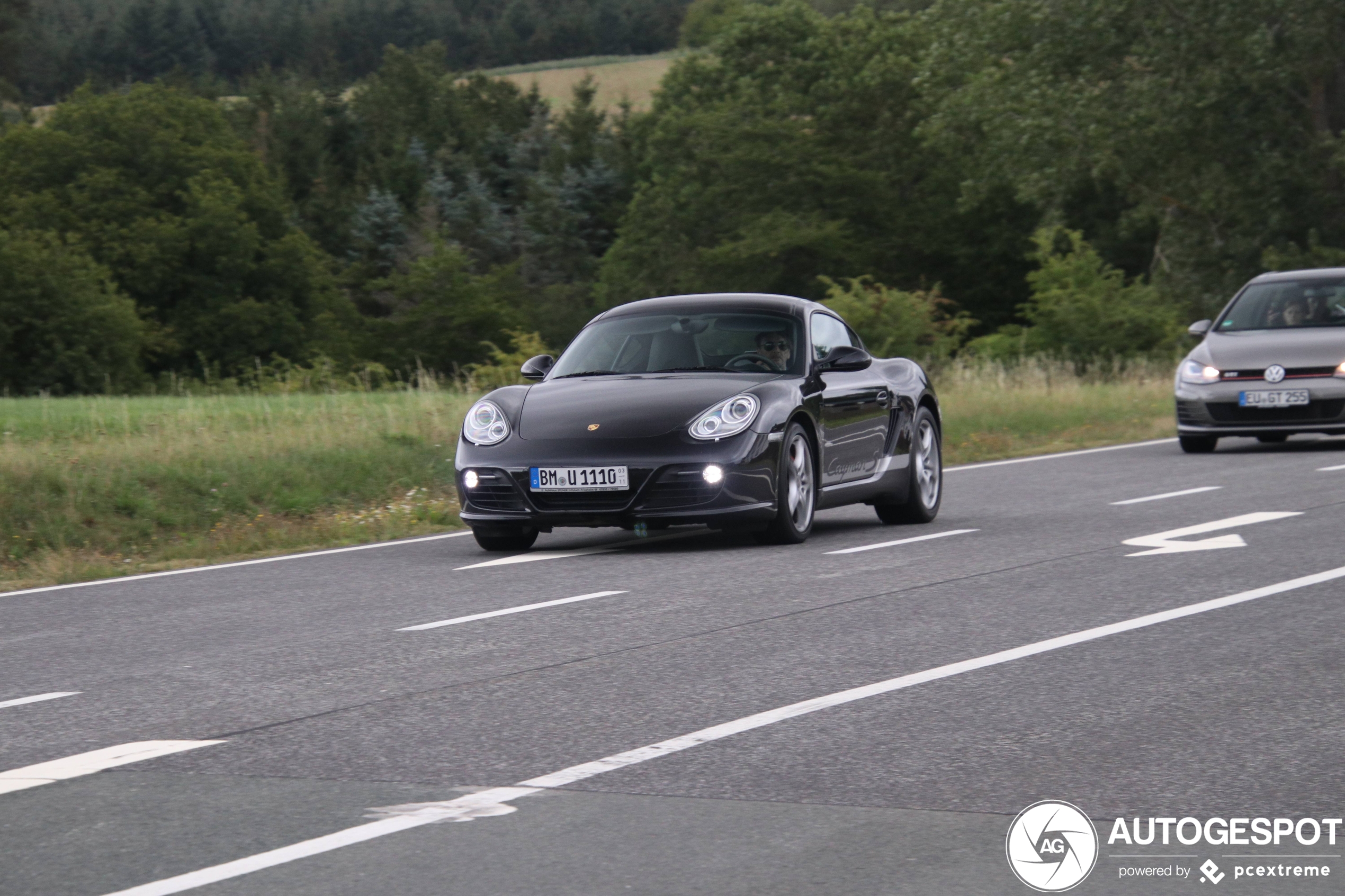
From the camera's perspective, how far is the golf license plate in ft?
60.3

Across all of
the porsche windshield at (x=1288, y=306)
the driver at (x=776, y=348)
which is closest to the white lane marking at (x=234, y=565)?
the driver at (x=776, y=348)

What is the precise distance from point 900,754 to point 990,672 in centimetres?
149

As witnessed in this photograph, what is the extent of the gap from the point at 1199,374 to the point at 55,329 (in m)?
42.1

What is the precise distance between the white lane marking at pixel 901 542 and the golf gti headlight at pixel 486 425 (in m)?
2.08

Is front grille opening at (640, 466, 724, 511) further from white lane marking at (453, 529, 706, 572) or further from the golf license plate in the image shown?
the golf license plate

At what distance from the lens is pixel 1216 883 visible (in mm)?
4344

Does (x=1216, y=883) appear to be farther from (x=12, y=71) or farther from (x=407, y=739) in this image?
(x=12, y=71)

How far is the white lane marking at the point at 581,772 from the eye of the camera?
4539 millimetres

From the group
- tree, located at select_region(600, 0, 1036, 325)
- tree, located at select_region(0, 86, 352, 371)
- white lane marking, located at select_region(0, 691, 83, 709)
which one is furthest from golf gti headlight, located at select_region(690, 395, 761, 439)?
tree, located at select_region(0, 86, 352, 371)

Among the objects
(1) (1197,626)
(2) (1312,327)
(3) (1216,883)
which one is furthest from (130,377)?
(3) (1216,883)

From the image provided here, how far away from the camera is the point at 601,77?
442ft

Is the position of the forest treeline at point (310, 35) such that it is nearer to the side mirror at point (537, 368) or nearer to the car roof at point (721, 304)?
Result: the car roof at point (721, 304)

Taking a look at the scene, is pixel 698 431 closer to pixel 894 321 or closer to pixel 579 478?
pixel 579 478

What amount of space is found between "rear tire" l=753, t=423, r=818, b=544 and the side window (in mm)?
767
